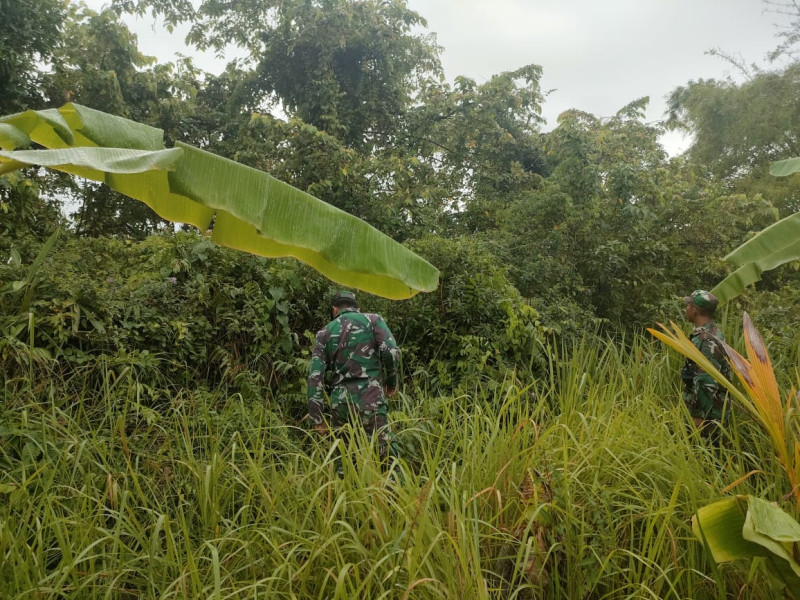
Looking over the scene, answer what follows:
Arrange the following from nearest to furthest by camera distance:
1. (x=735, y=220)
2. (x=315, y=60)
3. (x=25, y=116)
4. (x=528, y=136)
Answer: (x=25, y=116) → (x=735, y=220) → (x=315, y=60) → (x=528, y=136)

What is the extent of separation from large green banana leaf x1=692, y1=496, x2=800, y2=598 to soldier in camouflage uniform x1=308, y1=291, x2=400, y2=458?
7.16 ft

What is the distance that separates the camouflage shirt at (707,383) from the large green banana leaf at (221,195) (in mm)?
2678

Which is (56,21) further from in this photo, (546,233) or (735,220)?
(735,220)

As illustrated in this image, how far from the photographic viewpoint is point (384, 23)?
380 inches

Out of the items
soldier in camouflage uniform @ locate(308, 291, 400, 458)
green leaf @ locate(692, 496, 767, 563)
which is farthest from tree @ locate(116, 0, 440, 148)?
green leaf @ locate(692, 496, 767, 563)

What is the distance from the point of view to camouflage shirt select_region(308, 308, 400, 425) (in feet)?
12.8

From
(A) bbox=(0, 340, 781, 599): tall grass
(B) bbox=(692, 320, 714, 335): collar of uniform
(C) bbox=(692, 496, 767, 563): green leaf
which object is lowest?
(A) bbox=(0, 340, 781, 599): tall grass

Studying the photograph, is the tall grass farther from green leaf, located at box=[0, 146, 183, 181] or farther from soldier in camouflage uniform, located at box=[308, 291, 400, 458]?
green leaf, located at box=[0, 146, 183, 181]

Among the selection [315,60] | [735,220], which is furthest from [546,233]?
[315,60]

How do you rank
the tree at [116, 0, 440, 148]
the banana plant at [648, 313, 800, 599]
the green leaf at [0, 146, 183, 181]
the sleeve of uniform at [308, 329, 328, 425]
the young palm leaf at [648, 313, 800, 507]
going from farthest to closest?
the tree at [116, 0, 440, 148], the sleeve of uniform at [308, 329, 328, 425], the young palm leaf at [648, 313, 800, 507], the banana plant at [648, 313, 800, 599], the green leaf at [0, 146, 183, 181]

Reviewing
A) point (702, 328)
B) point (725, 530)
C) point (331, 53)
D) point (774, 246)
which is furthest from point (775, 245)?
point (331, 53)

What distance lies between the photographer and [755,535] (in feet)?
5.79

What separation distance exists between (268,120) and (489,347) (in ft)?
15.1

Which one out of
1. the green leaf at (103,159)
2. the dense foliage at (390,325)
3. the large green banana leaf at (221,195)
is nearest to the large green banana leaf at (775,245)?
the dense foliage at (390,325)
